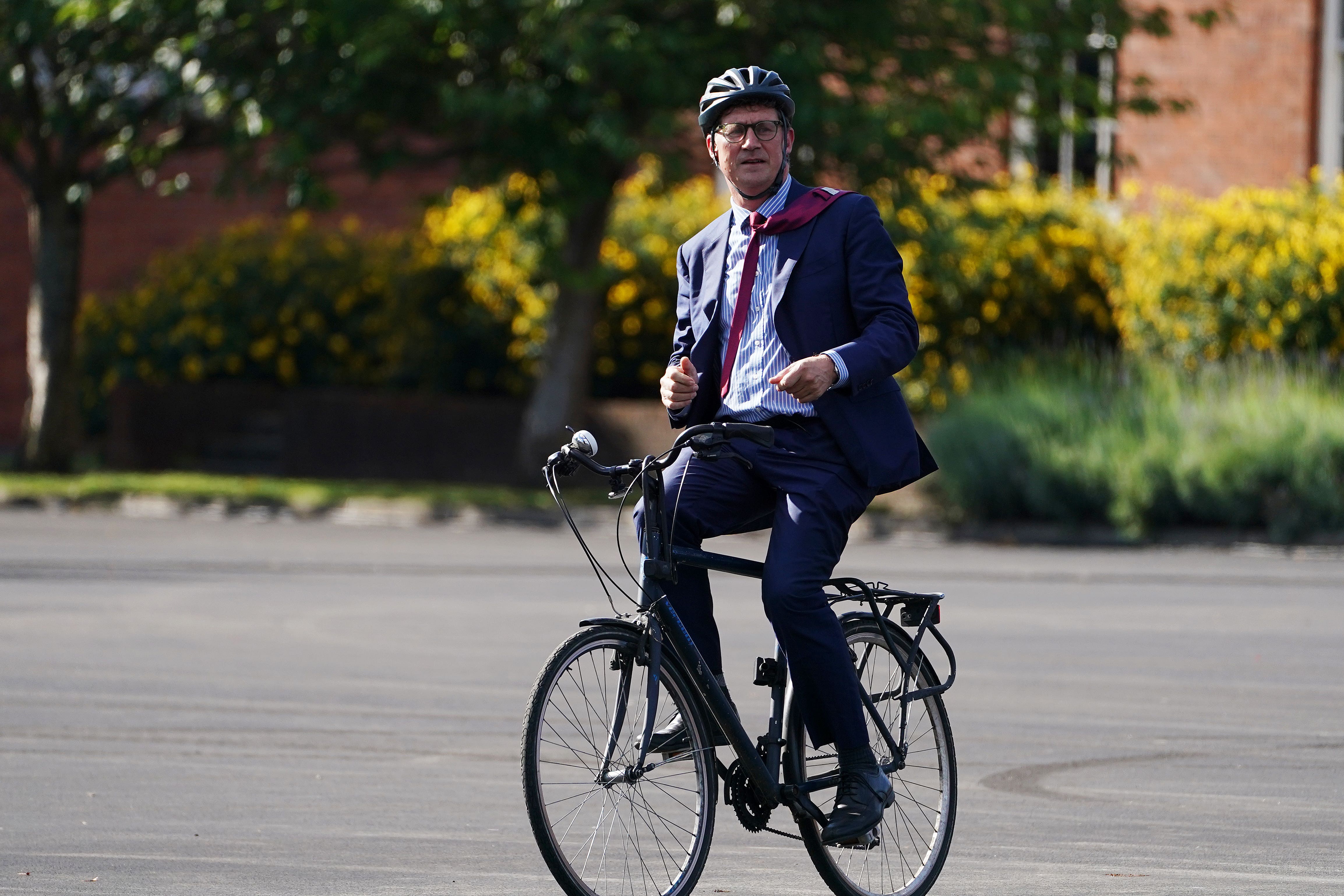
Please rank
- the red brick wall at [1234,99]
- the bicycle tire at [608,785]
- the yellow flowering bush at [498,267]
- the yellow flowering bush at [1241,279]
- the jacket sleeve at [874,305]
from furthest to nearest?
1. the red brick wall at [1234,99]
2. the yellow flowering bush at [498,267]
3. the yellow flowering bush at [1241,279]
4. the jacket sleeve at [874,305]
5. the bicycle tire at [608,785]

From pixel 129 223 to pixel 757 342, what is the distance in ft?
90.3

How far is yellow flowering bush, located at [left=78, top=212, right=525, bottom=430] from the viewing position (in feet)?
77.6

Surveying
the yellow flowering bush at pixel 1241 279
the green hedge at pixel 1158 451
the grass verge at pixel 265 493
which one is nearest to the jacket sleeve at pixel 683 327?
the green hedge at pixel 1158 451

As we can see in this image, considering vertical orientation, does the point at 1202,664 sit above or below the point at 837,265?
below

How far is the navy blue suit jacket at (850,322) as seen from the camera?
4.86m

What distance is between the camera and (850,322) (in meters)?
4.99

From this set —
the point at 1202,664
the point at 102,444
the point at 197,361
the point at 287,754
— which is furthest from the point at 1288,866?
the point at 102,444

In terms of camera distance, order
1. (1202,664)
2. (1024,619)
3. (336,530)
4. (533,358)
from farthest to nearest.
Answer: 1. (533,358)
2. (336,530)
3. (1024,619)
4. (1202,664)

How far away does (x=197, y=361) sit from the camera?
81.7 feet

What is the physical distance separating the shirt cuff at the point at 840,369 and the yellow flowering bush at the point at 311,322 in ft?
61.7

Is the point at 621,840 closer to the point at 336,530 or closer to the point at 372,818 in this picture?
the point at 372,818

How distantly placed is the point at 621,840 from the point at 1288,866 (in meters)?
1.89

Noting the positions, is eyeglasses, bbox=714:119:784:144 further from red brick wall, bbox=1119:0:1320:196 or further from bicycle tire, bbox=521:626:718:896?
red brick wall, bbox=1119:0:1320:196

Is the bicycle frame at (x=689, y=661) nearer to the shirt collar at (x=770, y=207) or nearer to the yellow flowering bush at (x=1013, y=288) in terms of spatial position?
the shirt collar at (x=770, y=207)
